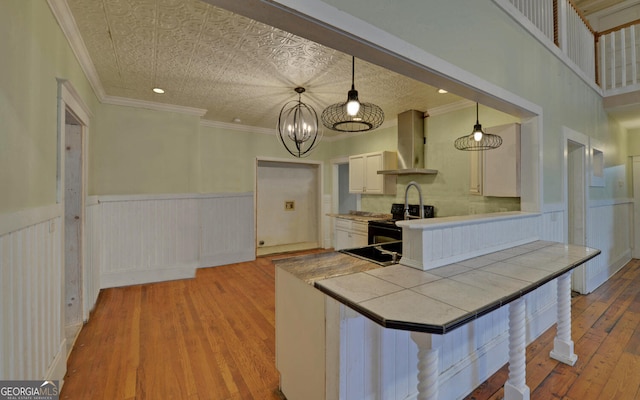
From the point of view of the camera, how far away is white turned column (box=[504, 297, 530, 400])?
154 centimetres

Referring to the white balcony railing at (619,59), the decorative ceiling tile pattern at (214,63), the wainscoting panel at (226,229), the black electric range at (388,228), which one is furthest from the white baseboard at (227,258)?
the white balcony railing at (619,59)

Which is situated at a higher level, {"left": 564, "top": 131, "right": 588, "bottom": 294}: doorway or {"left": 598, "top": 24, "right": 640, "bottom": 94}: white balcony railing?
{"left": 598, "top": 24, "right": 640, "bottom": 94}: white balcony railing

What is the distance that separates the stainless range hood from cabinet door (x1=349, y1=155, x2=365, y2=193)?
0.78m

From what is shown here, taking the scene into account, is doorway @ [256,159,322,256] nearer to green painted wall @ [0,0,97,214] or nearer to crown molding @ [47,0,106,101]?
crown molding @ [47,0,106,101]

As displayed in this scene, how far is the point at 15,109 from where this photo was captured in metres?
1.21

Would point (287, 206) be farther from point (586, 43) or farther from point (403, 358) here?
point (586, 43)

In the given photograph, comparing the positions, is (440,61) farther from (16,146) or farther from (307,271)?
(16,146)

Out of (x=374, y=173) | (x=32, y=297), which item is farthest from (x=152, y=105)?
(x=374, y=173)

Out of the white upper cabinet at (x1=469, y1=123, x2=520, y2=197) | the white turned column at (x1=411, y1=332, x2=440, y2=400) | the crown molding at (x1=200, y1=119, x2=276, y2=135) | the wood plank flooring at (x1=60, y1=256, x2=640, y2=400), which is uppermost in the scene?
the crown molding at (x1=200, y1=119, x2=276, y2=135)

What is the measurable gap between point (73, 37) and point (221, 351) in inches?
107

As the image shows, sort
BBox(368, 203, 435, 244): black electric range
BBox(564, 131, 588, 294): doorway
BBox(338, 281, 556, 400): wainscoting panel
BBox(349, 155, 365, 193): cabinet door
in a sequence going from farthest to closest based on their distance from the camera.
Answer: BBox(349, 155, 365, 193): cabinet door < BBox(368, 203, 435, 244): black electric range < BBox(564, 131, 588, 294): doorway < BBox(338, 281, 556, 400): wainscoting panel

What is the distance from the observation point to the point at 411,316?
93 centimetres

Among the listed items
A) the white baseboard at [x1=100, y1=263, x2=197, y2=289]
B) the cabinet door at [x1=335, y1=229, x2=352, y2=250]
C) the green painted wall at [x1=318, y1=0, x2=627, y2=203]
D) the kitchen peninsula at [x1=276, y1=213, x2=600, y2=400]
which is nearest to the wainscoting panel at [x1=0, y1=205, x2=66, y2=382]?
the kitchen peninsula at [x1=276, y1=213, x2=600, y2=400]

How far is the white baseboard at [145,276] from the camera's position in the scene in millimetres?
3448
